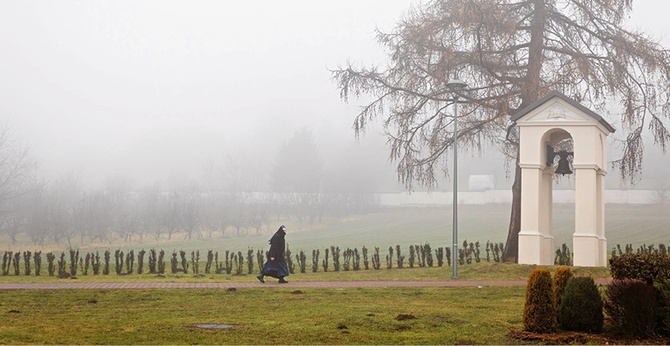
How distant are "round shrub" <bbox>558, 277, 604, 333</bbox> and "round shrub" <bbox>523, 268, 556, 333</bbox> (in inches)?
9.1

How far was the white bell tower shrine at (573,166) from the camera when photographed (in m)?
22.2

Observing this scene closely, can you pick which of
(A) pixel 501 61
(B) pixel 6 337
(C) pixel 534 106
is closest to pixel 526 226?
(C) pixel 534 106

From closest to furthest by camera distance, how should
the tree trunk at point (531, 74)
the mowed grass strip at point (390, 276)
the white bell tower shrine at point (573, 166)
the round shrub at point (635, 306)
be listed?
the round shrub at point (635, 306) → the mowed grass strip at point (390, 276) → the white bell tower shrine at point (573, 166) → the tree trunk at point (531, 74)

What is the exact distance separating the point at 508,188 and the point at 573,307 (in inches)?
2357

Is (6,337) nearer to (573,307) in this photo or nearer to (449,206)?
(573,307)

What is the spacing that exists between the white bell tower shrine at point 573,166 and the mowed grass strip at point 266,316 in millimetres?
5869

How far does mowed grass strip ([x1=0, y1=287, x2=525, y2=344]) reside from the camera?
33.3ft

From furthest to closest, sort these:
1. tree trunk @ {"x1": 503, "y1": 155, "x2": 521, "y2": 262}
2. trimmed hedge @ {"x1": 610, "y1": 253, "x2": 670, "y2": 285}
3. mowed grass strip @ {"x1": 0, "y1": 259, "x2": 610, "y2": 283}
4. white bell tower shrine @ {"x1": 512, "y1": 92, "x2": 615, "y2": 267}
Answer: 1. tree trunk @ {"x1": 503, "y1": 155, "x2": 521, "y2": 262}
2. white bell tower shrine @ {"x1": 512, "y1": 92, "x2": 615, "y2": 267}
3. mowed grass strip @ {"x1": 0, "y1": 259, "x2": 610, "y2": 283}
4. trimmed hedge @ {"x1": 610, "y1": 253, "x2": 670, "y2": 285}

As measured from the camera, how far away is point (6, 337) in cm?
1012

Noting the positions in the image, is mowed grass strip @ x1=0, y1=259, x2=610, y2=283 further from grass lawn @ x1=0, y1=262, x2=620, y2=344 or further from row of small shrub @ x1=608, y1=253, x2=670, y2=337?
row of small shrub @ x1=608, y1=253, x2=670, y2=337

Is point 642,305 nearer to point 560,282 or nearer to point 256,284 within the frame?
point 560,282

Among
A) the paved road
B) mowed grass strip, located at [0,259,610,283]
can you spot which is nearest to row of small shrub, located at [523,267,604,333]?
the paved road

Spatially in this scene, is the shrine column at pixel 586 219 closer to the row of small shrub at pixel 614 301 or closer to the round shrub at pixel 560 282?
the round shrub at pixel 560 282

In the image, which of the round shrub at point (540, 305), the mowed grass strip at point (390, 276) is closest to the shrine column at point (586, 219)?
the mowed grass strip at point (390, 276)
